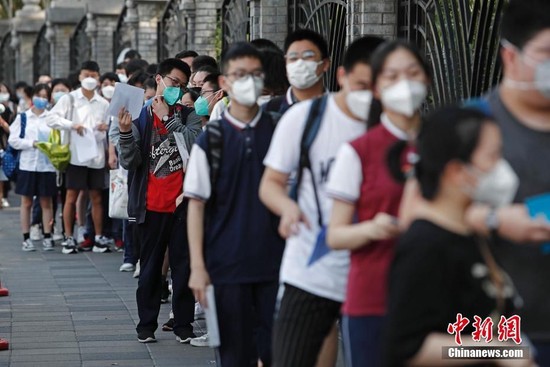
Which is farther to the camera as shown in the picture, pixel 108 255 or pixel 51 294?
pixel 108 255

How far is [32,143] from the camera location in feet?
53.0

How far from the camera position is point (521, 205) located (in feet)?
14.1

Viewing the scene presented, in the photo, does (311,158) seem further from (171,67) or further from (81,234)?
(81,234)

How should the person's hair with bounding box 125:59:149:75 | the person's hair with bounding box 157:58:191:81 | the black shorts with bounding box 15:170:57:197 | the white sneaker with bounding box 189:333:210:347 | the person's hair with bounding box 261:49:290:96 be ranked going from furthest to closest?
the person's hair with bounding box 125:59:149:75 → the black shorts with bounding box 15:170:57:197 → the person's hair with bounding box 157:58:191:81 → the white sneaker with bounding box 189:333:210:347 → the person's hair with bounding box 261:49:290:96

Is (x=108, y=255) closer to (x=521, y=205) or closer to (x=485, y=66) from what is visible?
(x=485, y=66)

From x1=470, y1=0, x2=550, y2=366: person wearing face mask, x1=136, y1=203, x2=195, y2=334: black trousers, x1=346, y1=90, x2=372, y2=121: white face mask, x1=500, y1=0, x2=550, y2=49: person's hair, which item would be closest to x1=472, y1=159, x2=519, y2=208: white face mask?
x1=470, y1=0, x2=550, y2=366: person wearing face mask

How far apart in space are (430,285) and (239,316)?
8.53 feet

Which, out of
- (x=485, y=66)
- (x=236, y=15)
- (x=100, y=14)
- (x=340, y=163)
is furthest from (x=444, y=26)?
(x=100, y=14)

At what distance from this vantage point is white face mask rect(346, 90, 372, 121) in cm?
542

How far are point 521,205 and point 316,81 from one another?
275 cm

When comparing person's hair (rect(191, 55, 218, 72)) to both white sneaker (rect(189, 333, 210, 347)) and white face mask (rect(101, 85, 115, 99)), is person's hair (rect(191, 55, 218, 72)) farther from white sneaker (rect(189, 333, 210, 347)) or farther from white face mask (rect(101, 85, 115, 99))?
white face mask (rect(101, 85, 115, 99))

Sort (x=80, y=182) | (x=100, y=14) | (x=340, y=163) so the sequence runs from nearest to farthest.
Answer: (x=340, y=163), (x=80, y=182), (x=100, y=14)

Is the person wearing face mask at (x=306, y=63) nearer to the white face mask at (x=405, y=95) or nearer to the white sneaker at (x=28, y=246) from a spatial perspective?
the white face mask at (x=405, y=95)

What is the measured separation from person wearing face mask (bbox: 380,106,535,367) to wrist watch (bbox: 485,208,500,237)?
38mm
